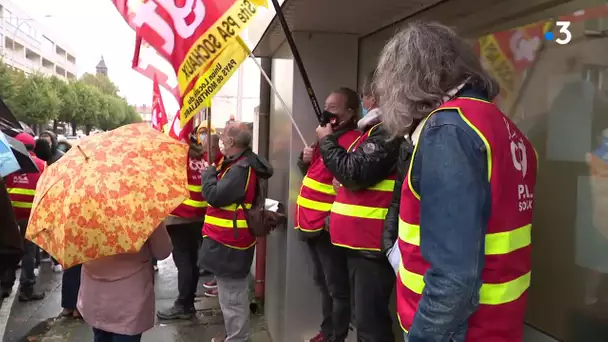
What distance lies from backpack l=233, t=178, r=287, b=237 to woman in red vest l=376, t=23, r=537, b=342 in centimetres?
250

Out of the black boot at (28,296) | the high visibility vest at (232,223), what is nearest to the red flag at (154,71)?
the high visibility vest at (232,223)

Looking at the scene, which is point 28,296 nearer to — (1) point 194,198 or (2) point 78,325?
(2) point 78,325

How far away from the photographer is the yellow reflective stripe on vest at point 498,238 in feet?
5.86

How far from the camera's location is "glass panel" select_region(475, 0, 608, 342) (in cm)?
230

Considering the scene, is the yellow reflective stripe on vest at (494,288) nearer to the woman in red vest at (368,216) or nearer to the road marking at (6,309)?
the woman in red vest at (368,216)

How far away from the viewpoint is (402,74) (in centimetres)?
194

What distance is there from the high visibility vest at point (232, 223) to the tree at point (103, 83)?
93.8 m

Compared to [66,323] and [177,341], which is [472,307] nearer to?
[177,341]

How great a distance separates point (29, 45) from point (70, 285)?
257 feet

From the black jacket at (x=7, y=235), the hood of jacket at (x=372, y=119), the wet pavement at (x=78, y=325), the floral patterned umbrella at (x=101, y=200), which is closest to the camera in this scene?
the black jacket at (x=7, y=235)

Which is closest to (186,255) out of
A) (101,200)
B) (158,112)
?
(158,112)

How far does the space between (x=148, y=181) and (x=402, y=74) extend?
1608mm

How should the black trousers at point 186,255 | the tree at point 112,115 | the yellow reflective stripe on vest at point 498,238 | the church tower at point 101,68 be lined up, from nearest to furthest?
the yellow reflective stripe on vest at point 498,238, the black trousers at point 186,255, the tree at point 112,115, the church tower at point 101,68

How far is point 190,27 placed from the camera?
13.9 feet
